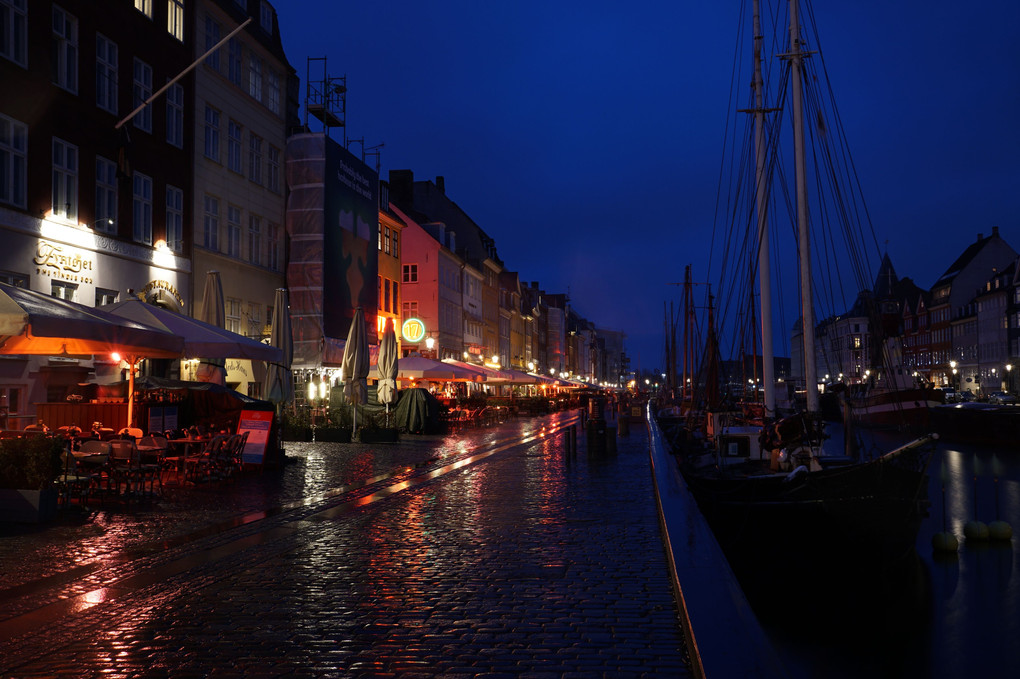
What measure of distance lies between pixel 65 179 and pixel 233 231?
10.5 meters

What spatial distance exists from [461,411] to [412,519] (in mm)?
25916

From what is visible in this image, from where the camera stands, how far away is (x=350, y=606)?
283 inches

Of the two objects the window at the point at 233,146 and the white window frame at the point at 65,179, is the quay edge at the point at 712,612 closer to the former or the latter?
the white window frame at the point at 65,179

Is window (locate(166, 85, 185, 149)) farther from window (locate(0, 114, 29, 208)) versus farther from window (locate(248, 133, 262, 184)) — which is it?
window (locate(0, 114, 29, 208))

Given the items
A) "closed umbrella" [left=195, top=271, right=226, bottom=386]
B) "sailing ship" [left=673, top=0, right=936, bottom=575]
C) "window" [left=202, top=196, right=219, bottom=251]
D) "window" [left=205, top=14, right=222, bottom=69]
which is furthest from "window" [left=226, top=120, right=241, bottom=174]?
"sailing ship" [left=673, top=0, right=936, bottom=575]

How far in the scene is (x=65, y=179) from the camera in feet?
76.9

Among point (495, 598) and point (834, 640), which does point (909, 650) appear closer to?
point (834, 640)

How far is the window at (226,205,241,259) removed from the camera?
3321 cm

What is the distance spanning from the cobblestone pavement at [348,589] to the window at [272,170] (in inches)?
981

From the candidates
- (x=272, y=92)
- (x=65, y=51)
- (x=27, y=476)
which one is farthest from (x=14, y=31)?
(x=272, y=92)

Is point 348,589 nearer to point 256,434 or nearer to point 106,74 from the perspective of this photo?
point 256,434

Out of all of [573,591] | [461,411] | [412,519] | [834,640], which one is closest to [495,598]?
[573,591]

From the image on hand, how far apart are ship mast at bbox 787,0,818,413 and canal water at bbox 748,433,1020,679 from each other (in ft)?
12.8

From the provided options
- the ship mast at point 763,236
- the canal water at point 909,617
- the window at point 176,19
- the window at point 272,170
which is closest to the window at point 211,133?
the window at point 176,19
